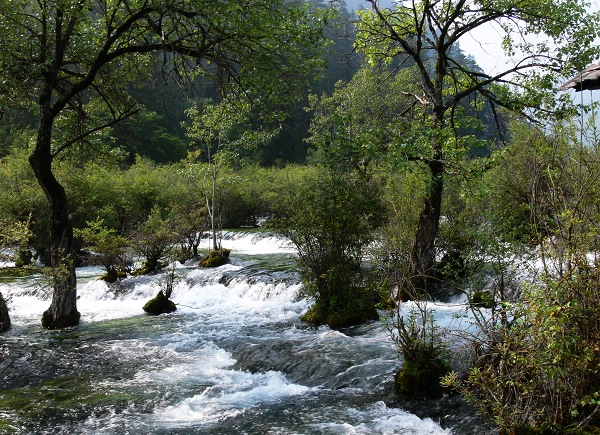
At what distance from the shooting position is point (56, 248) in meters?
10.5

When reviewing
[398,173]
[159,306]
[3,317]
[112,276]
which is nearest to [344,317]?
[398,173]

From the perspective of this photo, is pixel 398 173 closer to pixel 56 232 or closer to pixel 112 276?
pixel 56 232

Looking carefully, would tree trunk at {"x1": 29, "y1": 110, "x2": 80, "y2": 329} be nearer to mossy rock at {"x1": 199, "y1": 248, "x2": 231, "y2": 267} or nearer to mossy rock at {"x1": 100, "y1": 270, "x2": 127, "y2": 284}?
mossy rock at {"x1": 100, "y1": 270, "x2": 127, "y2": 284}

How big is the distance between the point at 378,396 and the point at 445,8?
383 inches

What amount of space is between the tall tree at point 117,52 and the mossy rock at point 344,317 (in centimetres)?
484

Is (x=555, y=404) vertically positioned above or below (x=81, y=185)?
below

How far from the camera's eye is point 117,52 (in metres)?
9.67

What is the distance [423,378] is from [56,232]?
27.2 ft

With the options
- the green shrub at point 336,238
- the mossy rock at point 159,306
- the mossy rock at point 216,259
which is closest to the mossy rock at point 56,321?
the mossy rock at point 159,306

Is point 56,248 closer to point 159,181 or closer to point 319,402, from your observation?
point 319,402

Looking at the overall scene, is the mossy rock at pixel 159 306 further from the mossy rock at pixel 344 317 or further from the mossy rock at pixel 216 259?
the mossy rock at pixel 216 259

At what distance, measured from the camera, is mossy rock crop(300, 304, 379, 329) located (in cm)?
1041

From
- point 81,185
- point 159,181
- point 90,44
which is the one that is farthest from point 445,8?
point 159,181

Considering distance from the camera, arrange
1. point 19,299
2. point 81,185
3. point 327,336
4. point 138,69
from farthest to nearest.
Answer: point 81,185 < point 19,299 < point 138,69 < point 327,336
